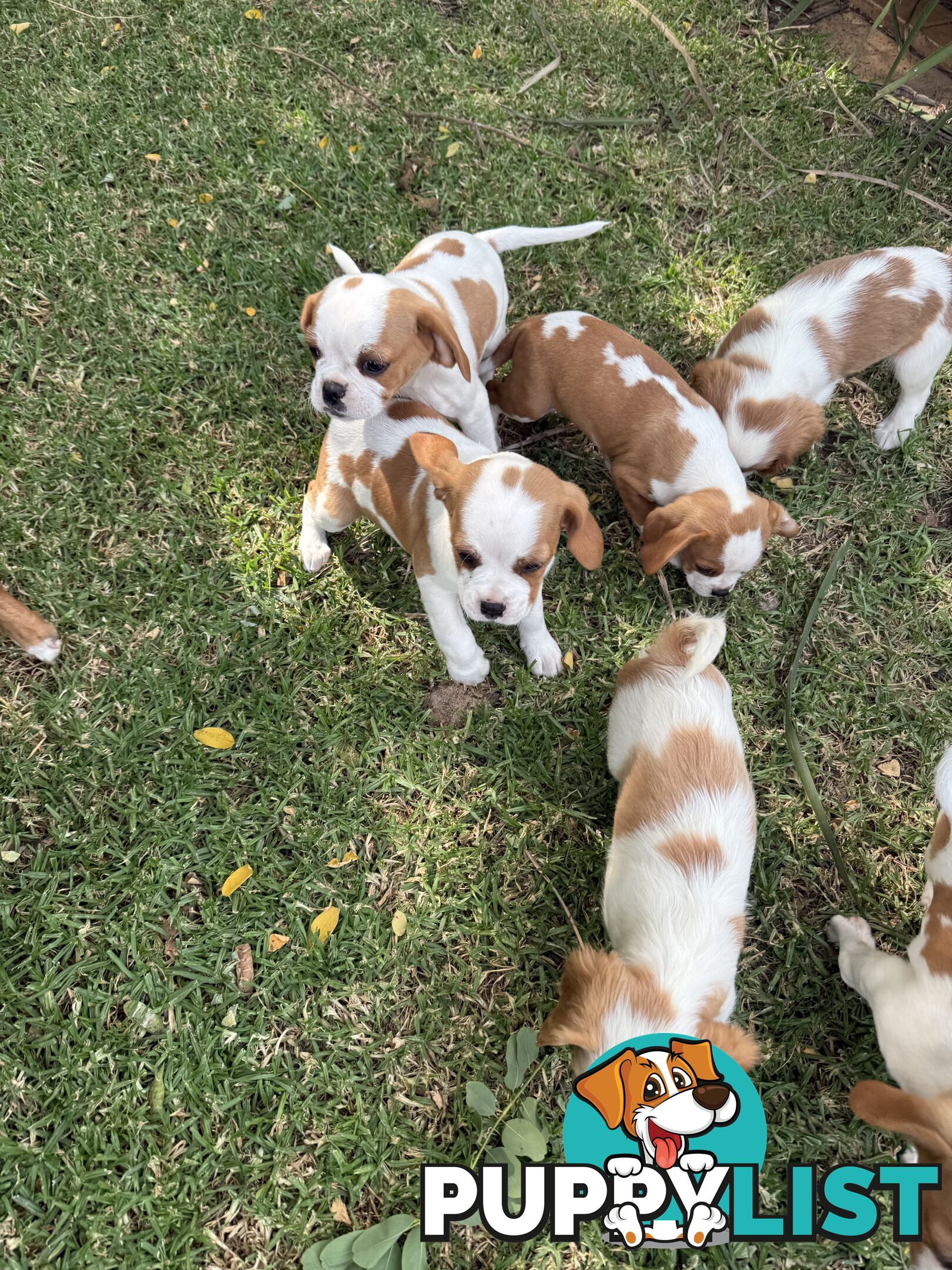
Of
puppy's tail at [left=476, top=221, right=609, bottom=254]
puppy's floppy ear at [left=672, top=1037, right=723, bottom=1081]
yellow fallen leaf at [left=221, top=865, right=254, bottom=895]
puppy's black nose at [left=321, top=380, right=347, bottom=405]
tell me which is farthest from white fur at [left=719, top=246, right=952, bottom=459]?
yellow fallen leaf at [left=221, top=865, right=254, bottom=895]

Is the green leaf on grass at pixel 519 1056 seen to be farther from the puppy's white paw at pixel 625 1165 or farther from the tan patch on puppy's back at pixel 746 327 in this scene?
the tan patch on puppy's back at pixel 746 327

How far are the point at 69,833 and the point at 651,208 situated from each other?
14.2ft

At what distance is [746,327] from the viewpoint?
11.3ft

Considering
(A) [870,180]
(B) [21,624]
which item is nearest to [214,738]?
(B) [21,624]

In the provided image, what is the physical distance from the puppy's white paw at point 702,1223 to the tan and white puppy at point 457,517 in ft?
5.82

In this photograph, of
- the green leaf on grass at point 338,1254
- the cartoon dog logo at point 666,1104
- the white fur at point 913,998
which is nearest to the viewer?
the cartoon dog logo at point 666,1104

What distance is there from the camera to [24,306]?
3.85 meters

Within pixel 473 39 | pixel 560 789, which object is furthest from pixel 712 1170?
pixel 473 39

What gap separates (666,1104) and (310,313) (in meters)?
2.86

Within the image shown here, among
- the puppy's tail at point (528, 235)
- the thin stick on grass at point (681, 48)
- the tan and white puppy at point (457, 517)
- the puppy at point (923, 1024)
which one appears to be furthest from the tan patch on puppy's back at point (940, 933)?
the thin stick on grass at point (681, 48)

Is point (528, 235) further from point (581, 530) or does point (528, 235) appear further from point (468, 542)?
point (468, 542)

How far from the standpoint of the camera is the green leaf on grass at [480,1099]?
249 centimetres

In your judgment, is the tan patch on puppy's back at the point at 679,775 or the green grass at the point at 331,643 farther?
the green grass at the point at 331,643

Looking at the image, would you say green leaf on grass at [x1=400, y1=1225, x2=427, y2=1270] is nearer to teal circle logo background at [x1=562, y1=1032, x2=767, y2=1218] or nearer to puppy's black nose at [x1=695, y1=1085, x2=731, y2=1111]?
teal circle logo background at [x1=562, y1=1032, x2=767, y2=1218]
